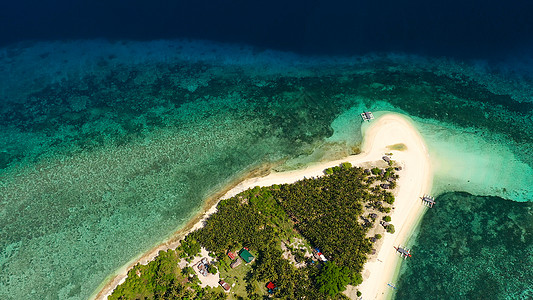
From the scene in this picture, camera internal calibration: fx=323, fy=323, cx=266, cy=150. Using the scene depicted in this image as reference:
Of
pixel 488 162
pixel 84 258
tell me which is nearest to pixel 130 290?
pixel 84 258

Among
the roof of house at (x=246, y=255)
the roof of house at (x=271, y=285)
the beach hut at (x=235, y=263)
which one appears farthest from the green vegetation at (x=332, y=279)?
the beach hut at (x=235, y=263)

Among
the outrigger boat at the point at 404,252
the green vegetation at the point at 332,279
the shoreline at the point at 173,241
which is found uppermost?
the outrigger boat at the point at 404,252

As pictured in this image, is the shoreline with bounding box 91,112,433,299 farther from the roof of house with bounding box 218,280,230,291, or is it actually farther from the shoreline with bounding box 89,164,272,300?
the roof of house with bounding box 218,280,230,291

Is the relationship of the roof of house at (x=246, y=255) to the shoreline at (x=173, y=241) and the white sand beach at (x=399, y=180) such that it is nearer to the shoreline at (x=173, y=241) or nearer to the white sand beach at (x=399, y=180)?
the shoreline at (x=173, y=241)

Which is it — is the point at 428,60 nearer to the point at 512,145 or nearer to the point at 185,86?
the point at 512,145

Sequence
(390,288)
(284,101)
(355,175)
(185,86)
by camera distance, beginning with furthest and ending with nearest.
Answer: (185,86), (284,101), (355,175), (390,288)

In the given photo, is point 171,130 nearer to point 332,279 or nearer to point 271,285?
point 271,285
